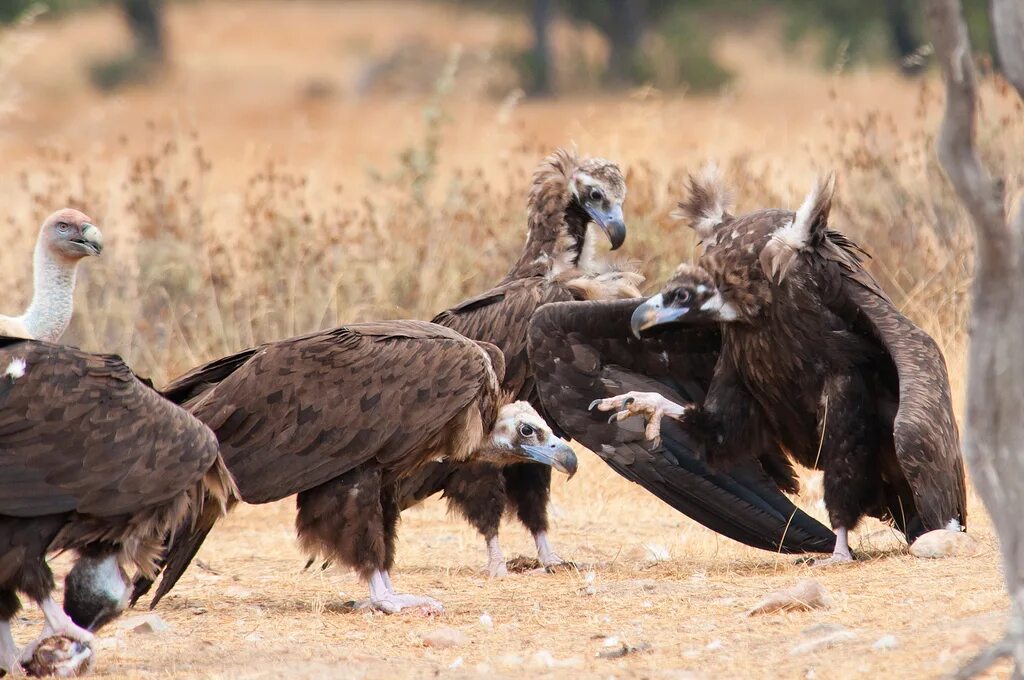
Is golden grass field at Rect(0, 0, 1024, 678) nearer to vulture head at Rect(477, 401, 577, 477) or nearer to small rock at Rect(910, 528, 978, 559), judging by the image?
small rock at Rect(910, 528, 978, 559)

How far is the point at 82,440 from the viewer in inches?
187

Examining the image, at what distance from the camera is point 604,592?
238 inches

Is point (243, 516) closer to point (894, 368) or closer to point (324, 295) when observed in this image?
point (324, 295)

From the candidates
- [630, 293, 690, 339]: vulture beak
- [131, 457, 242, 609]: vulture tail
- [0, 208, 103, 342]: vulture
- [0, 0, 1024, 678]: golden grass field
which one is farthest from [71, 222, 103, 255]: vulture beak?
[630, 293, 690, 339]: vulture beak

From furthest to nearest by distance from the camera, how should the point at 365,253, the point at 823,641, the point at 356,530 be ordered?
the point at 365,253 < the point at 356,530 < the point at 823,641

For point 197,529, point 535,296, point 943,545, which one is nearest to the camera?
point 197,529

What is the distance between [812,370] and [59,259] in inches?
154

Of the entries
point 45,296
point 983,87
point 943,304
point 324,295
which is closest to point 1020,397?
point 45,296

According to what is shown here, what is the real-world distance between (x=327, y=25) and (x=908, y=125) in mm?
32505

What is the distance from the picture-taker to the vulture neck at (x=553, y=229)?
7672mm

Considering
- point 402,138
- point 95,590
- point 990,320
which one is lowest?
point 402,138

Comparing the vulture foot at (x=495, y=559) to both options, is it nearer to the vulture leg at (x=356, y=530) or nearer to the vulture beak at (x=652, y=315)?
the vulture leg at (x=356, y=530)

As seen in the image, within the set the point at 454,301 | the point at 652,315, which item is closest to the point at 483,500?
the point at 652,315

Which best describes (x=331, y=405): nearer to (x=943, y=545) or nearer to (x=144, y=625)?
(x=144, y=625)
